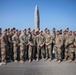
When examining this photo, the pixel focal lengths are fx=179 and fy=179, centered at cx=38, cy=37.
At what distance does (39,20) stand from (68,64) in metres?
18.4

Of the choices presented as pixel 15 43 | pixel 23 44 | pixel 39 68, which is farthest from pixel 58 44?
pixel 15 43

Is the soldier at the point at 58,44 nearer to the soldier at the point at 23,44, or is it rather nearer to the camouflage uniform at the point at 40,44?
the camouflage uniform at the point at 40,44

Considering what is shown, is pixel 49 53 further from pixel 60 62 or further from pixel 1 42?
pixel 1 42

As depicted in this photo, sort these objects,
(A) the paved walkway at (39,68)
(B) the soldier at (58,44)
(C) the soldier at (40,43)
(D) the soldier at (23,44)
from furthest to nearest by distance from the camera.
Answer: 1. (C) the soldier at (40,43)
2. (B) the soldier at (58,44)
3. (D) the soldier at (23,44)
4. (A) the paved walkway at (39,68)

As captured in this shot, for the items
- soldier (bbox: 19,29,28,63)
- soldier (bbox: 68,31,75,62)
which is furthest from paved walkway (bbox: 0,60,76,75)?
soldier (bbox: 68,31,75,62)

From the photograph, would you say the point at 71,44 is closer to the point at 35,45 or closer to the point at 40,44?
the point at 40,44

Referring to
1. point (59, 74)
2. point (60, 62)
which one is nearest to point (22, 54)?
point (60, 62)

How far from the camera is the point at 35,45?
1120 centimetres

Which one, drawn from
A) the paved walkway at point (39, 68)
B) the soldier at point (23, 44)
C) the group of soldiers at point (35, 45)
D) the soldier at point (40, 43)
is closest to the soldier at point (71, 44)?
the group of soldiers at point (35, 45)

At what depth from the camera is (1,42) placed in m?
10.4

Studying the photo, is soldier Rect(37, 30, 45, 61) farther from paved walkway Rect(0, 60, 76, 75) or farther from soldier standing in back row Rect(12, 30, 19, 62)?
soldier standing in back row Rect(12, 30, 19, 62)

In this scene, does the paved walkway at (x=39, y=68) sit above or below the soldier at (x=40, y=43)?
below

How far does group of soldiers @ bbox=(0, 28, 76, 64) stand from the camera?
10711 mm

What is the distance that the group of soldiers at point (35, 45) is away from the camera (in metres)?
10.7
